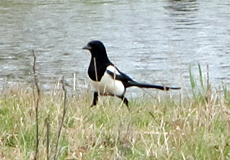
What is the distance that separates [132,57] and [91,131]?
7265 mm

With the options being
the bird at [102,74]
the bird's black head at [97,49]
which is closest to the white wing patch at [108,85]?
the bird at [102,74]

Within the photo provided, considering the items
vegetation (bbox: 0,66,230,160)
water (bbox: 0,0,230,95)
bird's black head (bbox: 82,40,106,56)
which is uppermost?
vegetation (bbox: 0,66,230,160)

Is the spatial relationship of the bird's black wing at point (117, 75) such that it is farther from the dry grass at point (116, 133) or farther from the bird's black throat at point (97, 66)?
the dry grass at point (116, 133)

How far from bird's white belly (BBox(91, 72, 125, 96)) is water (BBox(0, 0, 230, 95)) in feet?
4.21

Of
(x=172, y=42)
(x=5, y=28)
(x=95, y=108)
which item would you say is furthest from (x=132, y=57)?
(x=95, y=108)

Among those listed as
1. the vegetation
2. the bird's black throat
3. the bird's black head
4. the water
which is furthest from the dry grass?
the water

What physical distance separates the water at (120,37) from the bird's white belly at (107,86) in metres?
1.28

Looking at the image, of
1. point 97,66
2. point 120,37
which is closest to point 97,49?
point 97,66

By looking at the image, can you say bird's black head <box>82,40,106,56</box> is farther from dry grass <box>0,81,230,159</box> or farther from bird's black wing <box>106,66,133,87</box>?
dry grass <box>0,81,230,159</box>

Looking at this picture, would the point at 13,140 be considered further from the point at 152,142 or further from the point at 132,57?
the point at 132,57

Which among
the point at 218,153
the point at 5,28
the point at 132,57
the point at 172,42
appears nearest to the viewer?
the point at 218,153

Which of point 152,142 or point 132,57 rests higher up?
point 152,142

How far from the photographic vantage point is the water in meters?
9.66

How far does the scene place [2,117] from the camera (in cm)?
421
